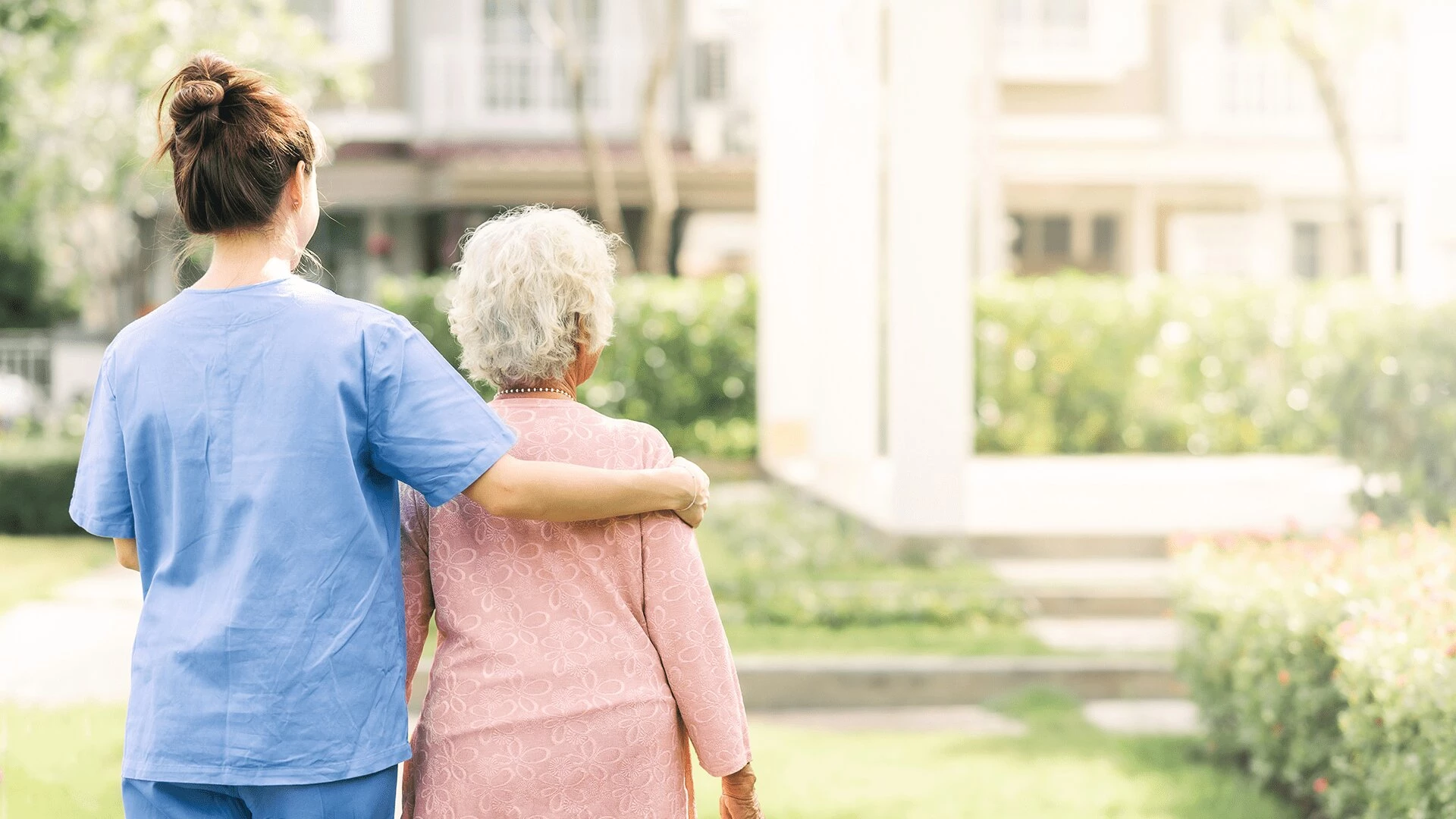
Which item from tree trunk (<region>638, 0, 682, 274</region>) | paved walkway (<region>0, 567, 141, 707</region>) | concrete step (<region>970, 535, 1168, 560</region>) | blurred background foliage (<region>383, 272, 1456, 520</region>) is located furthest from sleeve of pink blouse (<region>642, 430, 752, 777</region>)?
tree trunk (<region>638, 0, 682, 274</region>)

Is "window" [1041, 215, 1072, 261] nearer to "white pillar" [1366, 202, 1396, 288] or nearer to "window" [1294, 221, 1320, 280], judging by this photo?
"window" [1294, 221, 1320, 280]

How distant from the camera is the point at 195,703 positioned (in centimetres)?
223

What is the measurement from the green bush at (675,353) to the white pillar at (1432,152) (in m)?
8.40

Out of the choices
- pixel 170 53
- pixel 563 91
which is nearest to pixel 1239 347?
pixel 170 53

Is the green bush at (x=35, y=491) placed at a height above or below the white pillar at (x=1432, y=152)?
below

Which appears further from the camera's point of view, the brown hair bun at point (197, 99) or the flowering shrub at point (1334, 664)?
the flowering shrub at point (1334, 664)

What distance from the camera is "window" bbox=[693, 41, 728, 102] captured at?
2534 centimetres

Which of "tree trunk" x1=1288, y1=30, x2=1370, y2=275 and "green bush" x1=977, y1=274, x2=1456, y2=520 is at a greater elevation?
"tree trunk" x1=1288, y1=30, x2=1370, y2=275

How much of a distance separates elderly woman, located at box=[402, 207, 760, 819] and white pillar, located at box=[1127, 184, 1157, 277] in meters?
24.6

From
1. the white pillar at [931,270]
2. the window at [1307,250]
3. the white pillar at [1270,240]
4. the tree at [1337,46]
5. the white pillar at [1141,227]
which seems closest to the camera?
the white pillar at [931,270]

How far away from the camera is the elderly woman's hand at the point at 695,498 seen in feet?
8.45

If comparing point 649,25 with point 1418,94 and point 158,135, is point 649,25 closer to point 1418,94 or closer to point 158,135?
point 1418,94

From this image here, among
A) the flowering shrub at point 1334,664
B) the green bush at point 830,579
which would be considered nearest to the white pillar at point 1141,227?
the green bush at point 830,579

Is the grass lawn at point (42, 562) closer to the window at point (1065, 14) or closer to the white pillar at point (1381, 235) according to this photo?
the window at point (1065, 14)
